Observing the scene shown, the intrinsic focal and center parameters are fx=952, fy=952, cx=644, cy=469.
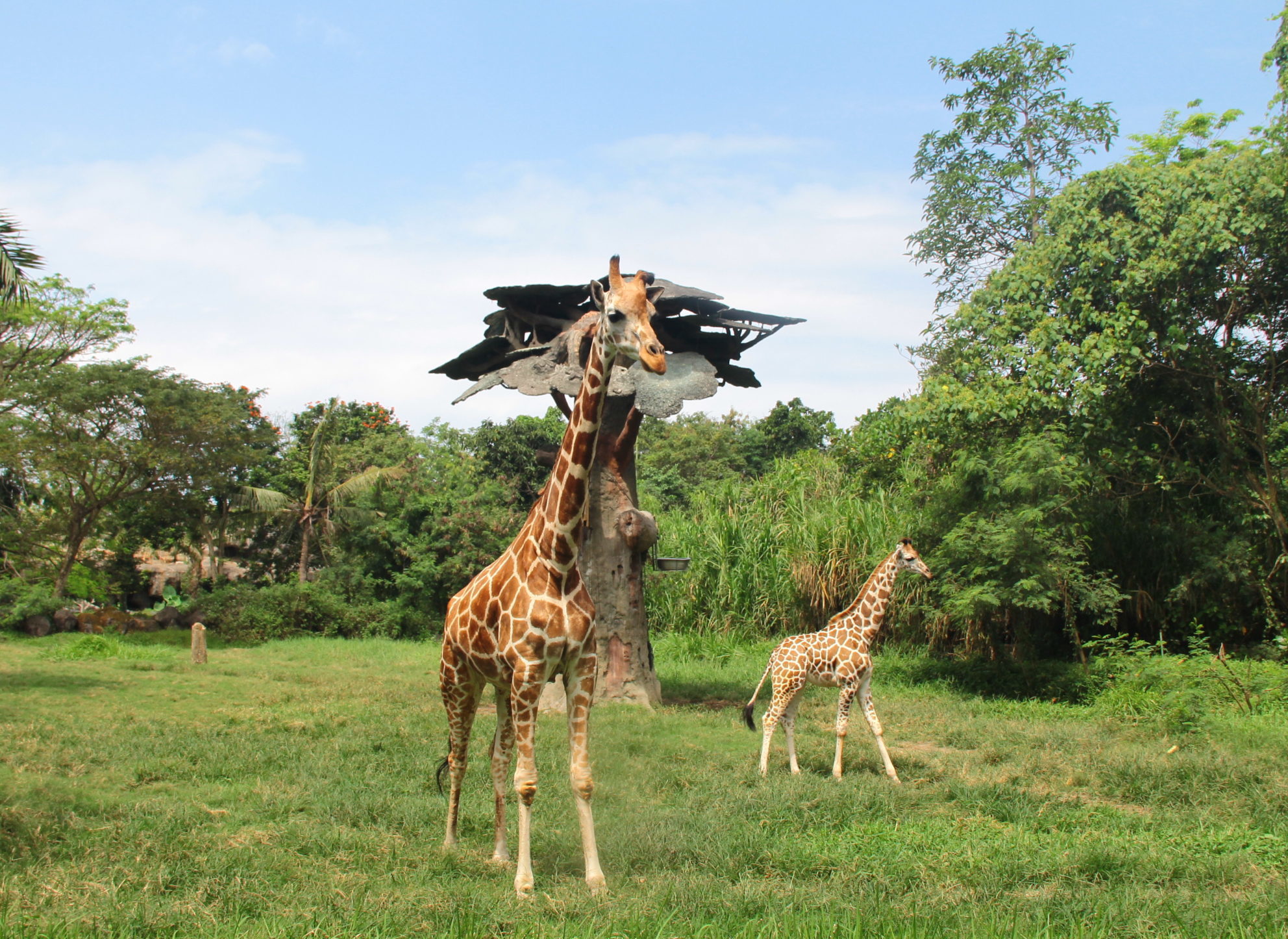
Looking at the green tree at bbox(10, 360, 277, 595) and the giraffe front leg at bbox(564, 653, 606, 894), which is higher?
the green tree at bbox(10, 360, 277, 595)

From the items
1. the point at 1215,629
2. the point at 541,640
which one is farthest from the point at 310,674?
the point at 1215,629

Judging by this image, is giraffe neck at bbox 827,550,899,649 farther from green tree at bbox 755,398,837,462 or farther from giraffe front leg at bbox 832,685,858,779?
green tree at bbox 755,398,837,462

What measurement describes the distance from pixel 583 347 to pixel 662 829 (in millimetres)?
5921

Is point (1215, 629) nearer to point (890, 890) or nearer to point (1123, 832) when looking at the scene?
point (1123, 832)

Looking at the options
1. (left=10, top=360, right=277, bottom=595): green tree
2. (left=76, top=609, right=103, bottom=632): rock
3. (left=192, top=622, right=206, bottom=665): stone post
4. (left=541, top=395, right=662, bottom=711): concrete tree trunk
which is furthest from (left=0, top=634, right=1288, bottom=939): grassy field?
(left=10, top=360, right=277, bottom=595): green tree

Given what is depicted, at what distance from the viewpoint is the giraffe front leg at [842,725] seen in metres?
7.70

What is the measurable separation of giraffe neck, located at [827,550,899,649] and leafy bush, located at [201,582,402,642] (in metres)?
15.4

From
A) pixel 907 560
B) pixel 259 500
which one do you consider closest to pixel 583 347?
pixel 907 560

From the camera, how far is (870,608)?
851cm

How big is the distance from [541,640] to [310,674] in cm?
1070

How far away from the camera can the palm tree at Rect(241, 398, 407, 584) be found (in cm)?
2470

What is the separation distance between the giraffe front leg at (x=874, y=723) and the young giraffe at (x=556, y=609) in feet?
10.5

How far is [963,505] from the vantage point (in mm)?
13250

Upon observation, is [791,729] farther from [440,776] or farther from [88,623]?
[88,623]
